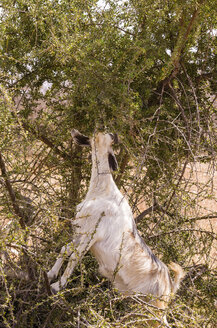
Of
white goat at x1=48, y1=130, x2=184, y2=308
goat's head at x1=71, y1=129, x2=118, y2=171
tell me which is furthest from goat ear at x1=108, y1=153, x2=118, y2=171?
white goat at x1=48, y1=130, x2=184, y2=308

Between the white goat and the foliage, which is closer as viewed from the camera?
the white goat

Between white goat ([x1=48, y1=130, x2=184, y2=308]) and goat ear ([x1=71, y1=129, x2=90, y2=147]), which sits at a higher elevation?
goat ear ([x1=71, y1=129, x2=90, y2=147])

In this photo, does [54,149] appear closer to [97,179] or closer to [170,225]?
[97,179]

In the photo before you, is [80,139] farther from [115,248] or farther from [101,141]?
[115,248]

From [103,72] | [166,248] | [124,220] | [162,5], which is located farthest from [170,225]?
[162,5]

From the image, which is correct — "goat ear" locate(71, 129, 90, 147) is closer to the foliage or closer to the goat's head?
the goat's head

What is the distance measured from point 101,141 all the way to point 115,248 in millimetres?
980

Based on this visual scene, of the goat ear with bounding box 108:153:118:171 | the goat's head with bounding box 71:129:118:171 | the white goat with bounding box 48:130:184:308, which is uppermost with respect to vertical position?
the goat's head with bounding box 71:129:118:171

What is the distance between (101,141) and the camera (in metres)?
3.37

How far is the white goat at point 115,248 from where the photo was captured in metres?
3.08

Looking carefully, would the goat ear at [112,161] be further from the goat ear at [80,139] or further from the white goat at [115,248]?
the goat ear at [80,139]

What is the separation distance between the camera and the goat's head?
3.35m

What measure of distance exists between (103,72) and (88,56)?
22 centimetres

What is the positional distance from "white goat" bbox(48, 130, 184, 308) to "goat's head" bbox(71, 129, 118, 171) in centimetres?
11
